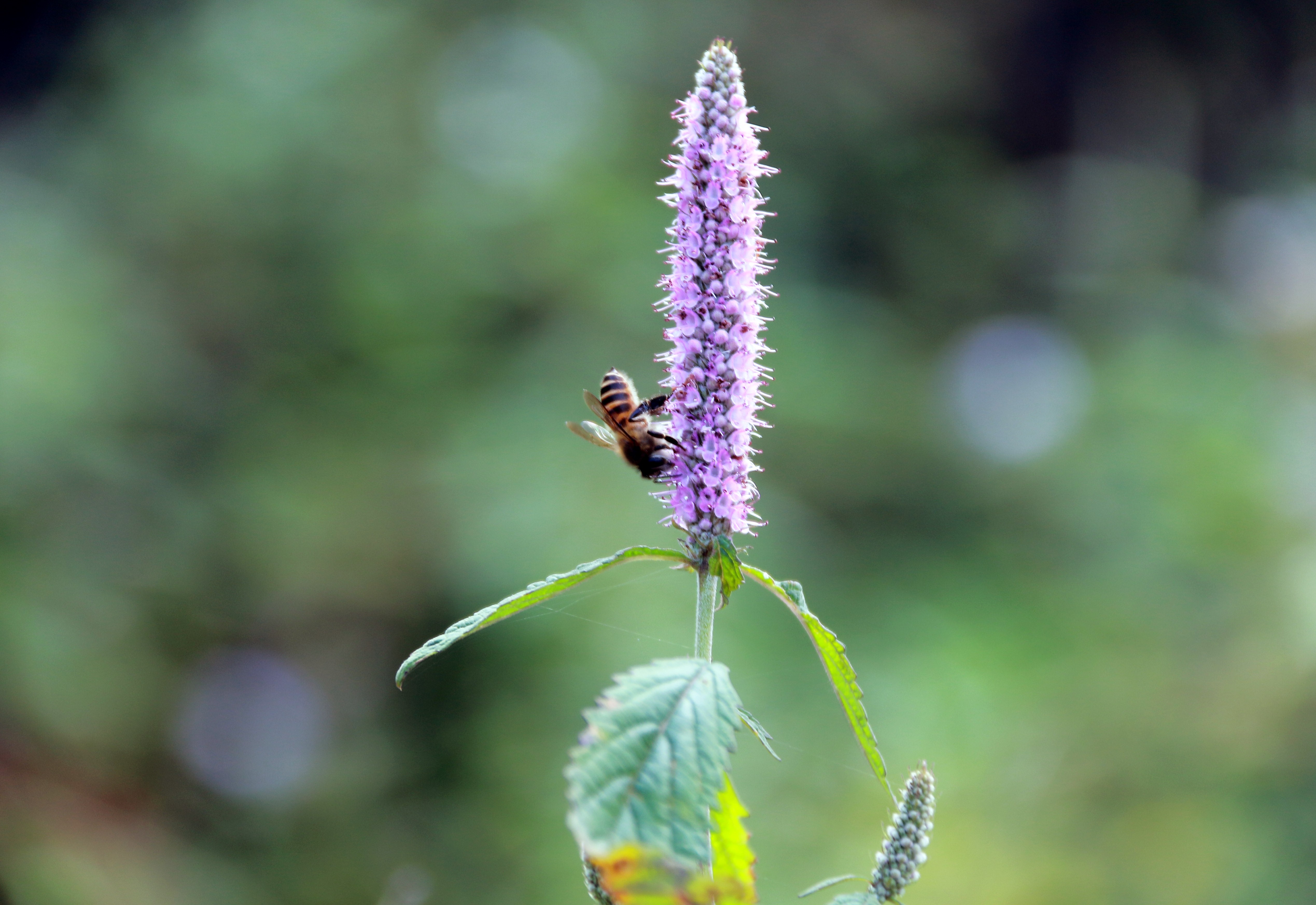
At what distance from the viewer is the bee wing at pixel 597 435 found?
8.30 ft

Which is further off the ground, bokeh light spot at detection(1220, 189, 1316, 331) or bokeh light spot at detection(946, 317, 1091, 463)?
bokeh light spot at detection(1220, 189, 1316, 331)

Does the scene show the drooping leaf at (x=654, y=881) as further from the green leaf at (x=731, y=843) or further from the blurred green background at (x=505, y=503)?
the blurred green background at (x=505, y=503)

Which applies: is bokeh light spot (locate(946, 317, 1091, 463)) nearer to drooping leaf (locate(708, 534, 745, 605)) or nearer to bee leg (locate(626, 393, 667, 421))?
bee leg (locate(626, 393, 667, 421))

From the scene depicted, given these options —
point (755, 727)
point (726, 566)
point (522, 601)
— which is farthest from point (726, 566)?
point (522, 601)

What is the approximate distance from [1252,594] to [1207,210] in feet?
18.1

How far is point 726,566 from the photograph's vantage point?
6.08 ft

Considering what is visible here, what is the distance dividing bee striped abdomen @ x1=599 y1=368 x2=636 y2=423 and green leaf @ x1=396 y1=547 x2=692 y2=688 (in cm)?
74

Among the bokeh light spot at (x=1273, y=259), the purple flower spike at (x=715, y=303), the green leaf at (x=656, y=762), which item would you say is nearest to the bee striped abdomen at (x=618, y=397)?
the purple flower spike at (x=715, y=303)

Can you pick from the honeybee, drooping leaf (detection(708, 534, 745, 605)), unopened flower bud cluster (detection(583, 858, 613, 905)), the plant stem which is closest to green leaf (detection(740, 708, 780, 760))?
the plant stem

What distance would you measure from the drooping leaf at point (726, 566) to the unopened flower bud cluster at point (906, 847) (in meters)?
0.51

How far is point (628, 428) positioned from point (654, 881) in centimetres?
135

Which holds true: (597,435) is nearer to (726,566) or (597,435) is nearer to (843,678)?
(726,566)

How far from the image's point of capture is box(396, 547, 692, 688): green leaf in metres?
1.56

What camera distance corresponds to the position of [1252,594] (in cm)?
604
